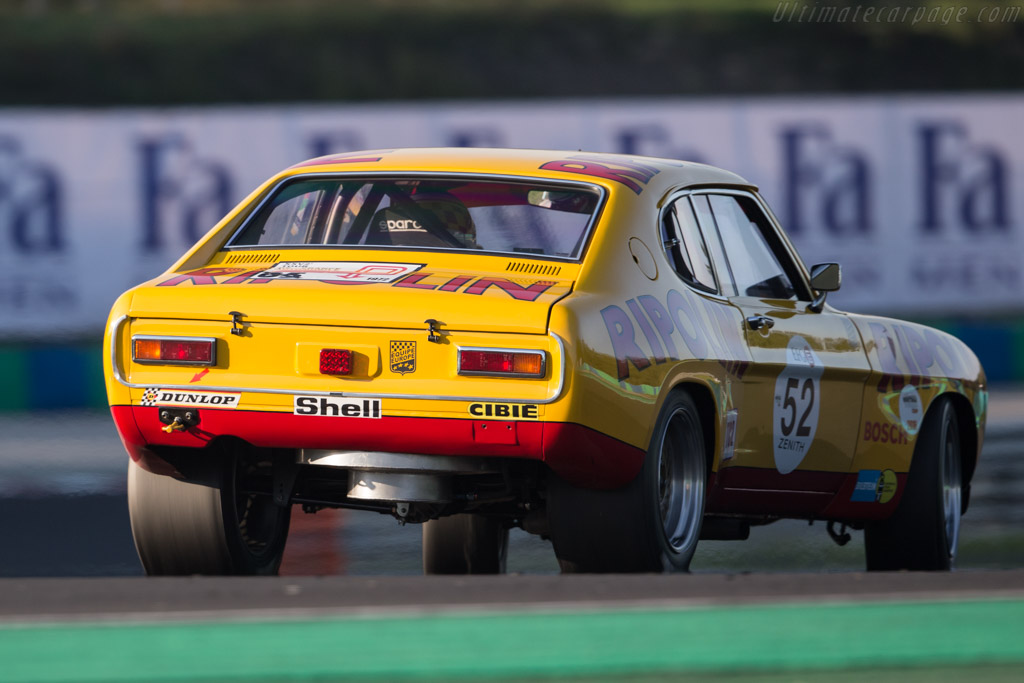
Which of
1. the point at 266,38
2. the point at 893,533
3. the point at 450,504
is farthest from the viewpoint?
the point at 266,38

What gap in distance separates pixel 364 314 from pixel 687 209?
4.93 feet

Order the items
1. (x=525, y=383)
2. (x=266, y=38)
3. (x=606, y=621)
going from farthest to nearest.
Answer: (x=266, y=38), (x=525, y=383), (x=606, y=621)

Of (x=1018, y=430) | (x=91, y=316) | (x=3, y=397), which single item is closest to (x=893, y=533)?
(x=1018, y=430)

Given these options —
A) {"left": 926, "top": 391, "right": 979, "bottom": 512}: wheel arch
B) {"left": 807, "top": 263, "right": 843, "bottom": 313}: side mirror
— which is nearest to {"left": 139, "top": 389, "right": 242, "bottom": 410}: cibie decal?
{"left": 807, "top": 263, "right": 843, "bottom": 313}: side mirror

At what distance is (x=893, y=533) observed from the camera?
6.76 meters

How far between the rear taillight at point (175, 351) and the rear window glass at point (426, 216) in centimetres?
69

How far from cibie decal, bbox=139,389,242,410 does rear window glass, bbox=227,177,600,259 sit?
2.52 feet

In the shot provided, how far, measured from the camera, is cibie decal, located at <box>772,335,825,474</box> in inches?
239

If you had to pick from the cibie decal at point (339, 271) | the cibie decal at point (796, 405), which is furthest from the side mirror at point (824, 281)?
the cibie decal at point (339, 271)

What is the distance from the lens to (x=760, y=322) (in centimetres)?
603

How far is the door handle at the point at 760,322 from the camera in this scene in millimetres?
5957

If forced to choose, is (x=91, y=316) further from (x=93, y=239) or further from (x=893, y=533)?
(x=893, y=533)

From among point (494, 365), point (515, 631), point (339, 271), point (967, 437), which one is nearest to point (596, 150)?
point (967, 437)

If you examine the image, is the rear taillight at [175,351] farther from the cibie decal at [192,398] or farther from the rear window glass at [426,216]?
the rear window glass at [426,216]
